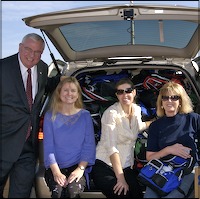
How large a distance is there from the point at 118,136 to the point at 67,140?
50cm

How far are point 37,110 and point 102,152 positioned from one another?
0.73 metres

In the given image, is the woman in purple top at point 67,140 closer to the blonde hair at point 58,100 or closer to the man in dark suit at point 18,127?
the blonde hair at point 58,100

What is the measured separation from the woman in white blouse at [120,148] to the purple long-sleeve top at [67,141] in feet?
0.45

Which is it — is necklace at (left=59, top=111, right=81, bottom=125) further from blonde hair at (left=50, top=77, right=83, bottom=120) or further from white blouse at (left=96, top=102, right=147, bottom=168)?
white blouse at (left=96, top=102, right=147, bottom=168)

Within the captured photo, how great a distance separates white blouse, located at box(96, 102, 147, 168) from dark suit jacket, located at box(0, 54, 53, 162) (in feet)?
2.10

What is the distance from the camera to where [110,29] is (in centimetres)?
446

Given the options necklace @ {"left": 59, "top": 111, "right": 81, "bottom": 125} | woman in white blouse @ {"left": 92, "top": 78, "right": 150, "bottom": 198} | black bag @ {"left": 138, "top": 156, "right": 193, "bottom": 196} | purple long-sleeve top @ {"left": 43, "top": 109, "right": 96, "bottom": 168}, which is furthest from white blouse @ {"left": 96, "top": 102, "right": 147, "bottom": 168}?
black bag @ {"left": 138, "top": 156, "right": 193, "bottom": 196}

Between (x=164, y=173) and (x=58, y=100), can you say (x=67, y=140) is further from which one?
(x=164, y=173)

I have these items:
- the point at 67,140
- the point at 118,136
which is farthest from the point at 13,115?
the point at 118,136

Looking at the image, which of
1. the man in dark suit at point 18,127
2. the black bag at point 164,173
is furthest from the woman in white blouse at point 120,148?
the man in dark suit at point 18,127

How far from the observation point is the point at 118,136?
12.6ft

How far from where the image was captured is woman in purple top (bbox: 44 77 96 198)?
3549mm

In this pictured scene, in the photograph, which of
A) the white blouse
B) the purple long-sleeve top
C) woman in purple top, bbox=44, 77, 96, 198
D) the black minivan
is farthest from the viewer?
the black minivan

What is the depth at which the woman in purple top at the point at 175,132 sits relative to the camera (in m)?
3.41
